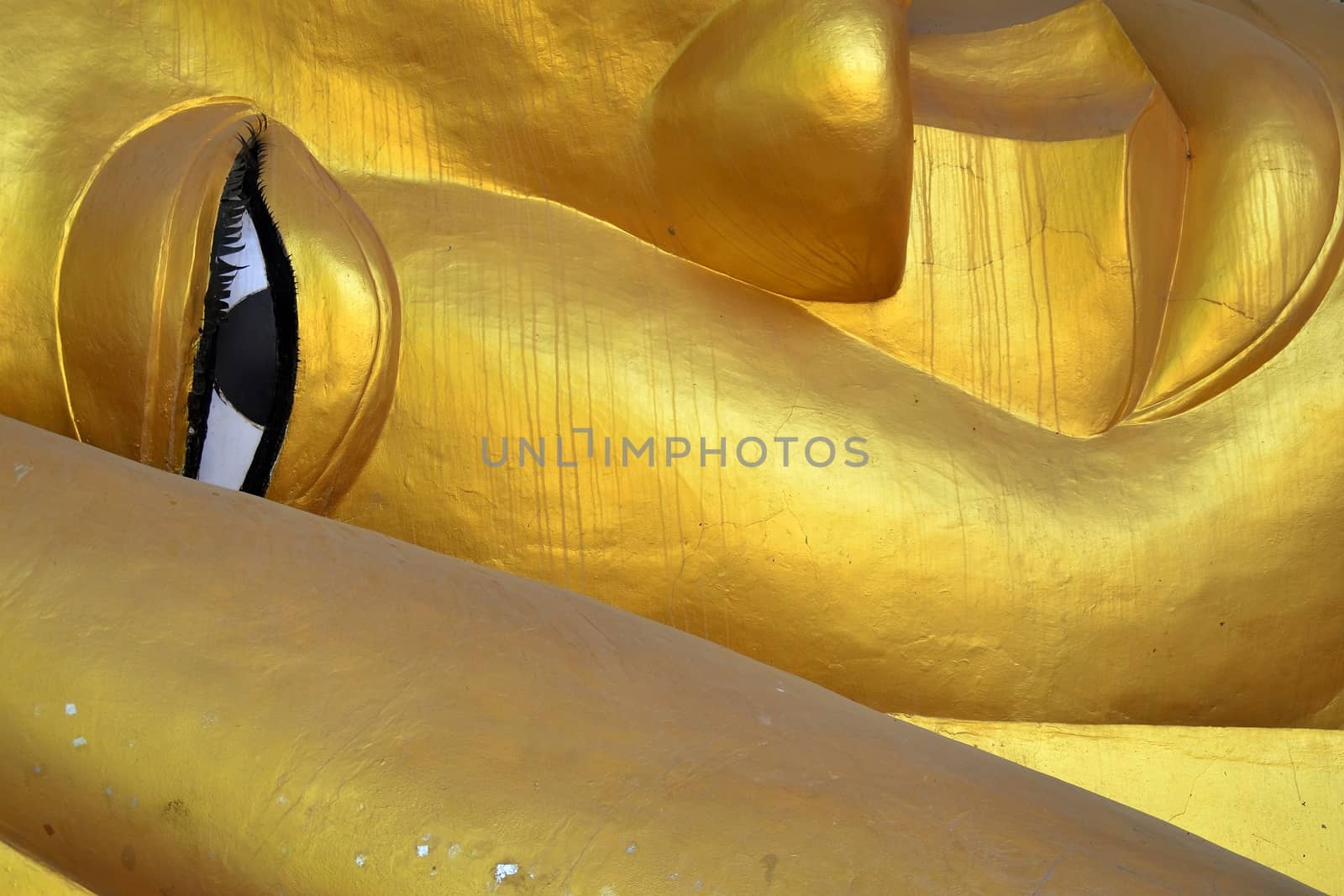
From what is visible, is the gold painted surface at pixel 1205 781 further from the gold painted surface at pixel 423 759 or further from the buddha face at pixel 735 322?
the gold painted surface at pixel 423 759

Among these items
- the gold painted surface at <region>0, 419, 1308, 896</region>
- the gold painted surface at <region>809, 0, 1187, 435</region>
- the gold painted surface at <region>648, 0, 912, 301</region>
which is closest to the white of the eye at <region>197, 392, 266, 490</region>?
the gold painted surface at <region>0, 419, 1308, 896</region>

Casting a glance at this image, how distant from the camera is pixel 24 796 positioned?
810mm

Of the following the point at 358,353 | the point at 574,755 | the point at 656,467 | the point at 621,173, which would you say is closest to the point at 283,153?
the point at 358,353

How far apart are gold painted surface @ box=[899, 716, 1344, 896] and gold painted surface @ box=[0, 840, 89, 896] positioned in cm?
83

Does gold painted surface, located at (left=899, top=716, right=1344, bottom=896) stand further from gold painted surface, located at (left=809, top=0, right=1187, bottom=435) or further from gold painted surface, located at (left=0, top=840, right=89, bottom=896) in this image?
gold painted surface, located at (left=0, top=840, right=89, bottom=896)

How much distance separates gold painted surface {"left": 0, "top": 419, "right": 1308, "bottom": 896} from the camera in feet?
2.53

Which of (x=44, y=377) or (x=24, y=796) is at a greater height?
(x=44, y=377)

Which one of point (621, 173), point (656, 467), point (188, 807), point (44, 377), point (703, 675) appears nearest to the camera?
point (188, 807)

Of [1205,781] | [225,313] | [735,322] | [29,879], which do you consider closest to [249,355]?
[225,313]

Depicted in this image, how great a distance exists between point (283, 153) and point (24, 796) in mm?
697

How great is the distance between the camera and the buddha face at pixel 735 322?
1.27 m

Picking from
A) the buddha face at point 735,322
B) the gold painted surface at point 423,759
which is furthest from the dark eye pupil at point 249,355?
the gold painted surface at point 423,759

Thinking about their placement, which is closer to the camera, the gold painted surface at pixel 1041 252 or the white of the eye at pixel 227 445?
the white of the eye at pixel 227 445

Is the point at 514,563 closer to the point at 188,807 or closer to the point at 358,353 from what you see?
the point at 358,353
